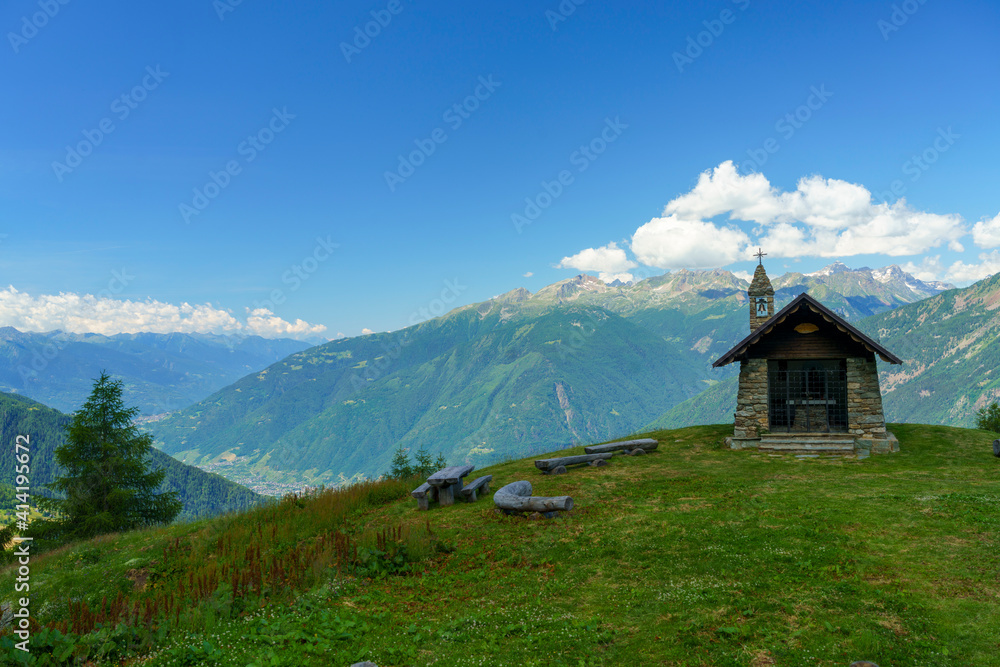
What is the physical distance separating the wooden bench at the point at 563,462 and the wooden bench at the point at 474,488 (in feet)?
10.1

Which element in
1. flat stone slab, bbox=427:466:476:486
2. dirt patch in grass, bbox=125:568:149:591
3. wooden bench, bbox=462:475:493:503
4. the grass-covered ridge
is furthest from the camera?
wooden bench, bbox=462:475:493:503

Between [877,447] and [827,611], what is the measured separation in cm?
1930

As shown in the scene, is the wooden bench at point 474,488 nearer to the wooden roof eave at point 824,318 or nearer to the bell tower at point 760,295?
the wooden roof eave at point 824,318

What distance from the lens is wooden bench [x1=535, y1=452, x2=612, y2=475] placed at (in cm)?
2098

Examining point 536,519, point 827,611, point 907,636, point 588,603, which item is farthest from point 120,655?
point 907,636

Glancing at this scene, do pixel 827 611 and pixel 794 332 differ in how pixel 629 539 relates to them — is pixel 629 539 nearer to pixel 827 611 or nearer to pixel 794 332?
pixel 827 611

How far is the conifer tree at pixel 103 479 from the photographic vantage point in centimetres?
2672

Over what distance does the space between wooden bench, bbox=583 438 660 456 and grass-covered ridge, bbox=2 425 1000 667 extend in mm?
5985

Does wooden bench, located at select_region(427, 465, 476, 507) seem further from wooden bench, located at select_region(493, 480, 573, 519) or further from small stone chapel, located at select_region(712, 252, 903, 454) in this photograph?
small stone chapel, located at select_region(712, 252, 903, 454)

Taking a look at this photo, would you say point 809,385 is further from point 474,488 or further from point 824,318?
point 474,488

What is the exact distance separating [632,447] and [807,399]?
1005cm

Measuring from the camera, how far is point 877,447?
2256 cm

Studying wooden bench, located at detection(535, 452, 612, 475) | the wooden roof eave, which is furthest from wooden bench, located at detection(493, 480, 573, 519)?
the wooden roof eave

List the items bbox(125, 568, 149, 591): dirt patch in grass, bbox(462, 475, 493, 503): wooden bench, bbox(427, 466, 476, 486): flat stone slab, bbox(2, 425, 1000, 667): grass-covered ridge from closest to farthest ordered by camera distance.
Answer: bbox(2, 425, 1000, 667): grass-covered ridge, bbox(125, 568, 149, 591): dirt patch in grass, bbox(427, 466, 476, 486): flat stone slab, bbox(462, 475, 493, 503): wooden bench
